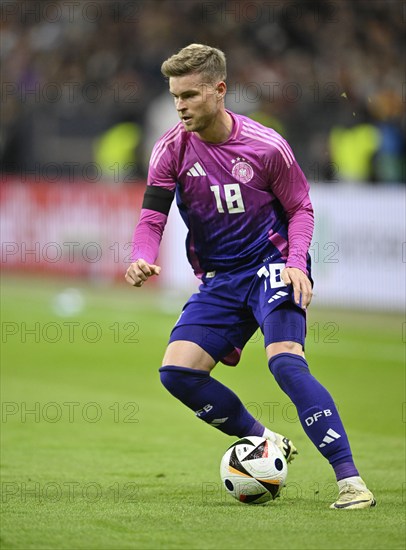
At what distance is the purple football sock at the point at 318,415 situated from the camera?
5.88 meters

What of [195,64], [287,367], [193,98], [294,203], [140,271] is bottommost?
[287,367]

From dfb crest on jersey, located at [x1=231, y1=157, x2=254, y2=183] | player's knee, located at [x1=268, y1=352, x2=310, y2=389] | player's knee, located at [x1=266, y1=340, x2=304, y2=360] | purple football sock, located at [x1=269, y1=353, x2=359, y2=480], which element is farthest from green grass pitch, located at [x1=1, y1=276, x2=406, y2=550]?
dfb crest on jersey, located at [x1=231, y1=157, x2=254, y2=183]

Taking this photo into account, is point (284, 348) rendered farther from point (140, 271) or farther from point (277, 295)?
point (140, 271)

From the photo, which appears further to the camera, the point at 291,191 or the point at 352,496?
the point at 291,191

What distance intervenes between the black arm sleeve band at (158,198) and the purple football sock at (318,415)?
3.77 feet

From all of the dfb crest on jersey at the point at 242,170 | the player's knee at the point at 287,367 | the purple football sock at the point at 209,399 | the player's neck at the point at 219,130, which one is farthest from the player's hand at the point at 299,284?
the player's neck at the point at 219,130

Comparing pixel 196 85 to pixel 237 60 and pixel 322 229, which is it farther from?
pixel 237 60

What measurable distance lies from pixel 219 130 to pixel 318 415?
1.67 metres

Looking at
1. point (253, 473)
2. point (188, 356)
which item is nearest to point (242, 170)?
point (188, 356)

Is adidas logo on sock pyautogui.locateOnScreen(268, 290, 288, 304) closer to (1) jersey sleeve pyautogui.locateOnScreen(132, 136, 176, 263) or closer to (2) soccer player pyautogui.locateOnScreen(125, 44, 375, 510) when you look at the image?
(2) soccer player pyautogui.locateOnScreen(125, 44, 375, 510)

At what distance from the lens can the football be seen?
19.7 ft

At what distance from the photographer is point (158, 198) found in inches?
254

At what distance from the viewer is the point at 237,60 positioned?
2095cm

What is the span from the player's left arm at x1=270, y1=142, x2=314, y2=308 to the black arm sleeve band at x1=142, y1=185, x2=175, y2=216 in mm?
605
